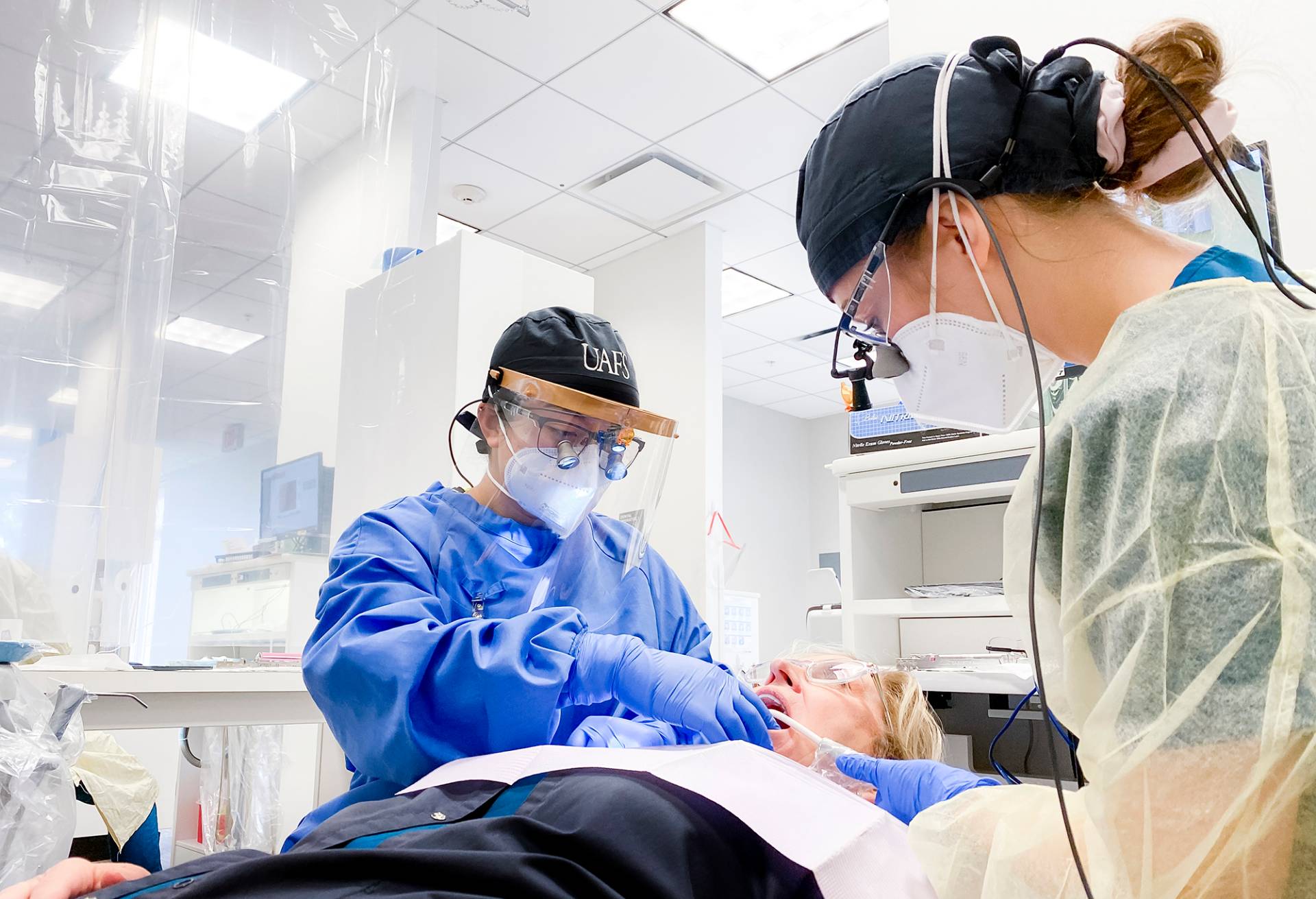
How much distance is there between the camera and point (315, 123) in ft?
8.01

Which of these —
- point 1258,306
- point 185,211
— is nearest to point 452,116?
point 185,211

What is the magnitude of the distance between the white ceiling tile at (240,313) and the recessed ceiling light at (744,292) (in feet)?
9.38

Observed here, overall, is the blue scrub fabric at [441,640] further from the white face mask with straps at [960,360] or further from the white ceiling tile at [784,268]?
the white ceiling tile at [784,268]

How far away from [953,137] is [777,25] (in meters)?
2.55

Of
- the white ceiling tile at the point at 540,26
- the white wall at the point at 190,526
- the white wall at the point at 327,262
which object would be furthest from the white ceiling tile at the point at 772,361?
the white wall at the point at 190,526

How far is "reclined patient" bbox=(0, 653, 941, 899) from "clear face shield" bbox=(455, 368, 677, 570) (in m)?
0.53

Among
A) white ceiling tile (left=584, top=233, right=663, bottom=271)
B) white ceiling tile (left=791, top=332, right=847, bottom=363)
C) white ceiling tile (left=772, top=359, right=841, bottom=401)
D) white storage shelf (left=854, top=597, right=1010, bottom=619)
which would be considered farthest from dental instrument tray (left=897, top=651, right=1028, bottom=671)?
white ceiling tile (left=772, top=359, right=841, bottom=401)

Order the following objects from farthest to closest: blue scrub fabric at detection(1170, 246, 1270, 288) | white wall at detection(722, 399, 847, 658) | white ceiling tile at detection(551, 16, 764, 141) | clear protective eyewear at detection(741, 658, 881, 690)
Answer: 1. white wall at detection(722, 399, 847, 658)
2. white ceiling tile at detection(551, 16, 764, 141)
3. clear protective eyewear at detection(741, 658, 881, 690)
4. blue scrub fabric at detection(1170, 246, 1270, 288)

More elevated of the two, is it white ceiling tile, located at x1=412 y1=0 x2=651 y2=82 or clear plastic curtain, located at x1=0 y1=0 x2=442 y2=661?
white ceiling tile, located at x1=412 y1=0 x2=651 y2=82

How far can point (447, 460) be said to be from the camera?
8.29ft

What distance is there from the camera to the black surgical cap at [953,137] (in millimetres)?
825

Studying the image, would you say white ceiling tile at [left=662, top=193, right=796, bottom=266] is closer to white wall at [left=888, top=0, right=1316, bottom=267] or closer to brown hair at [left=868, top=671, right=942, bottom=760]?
white wall at [left=888, top=0, right=1316, bottom=267]

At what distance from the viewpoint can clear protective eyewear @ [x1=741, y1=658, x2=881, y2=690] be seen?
1732mm

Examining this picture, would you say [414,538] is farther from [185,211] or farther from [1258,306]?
[185,211]
